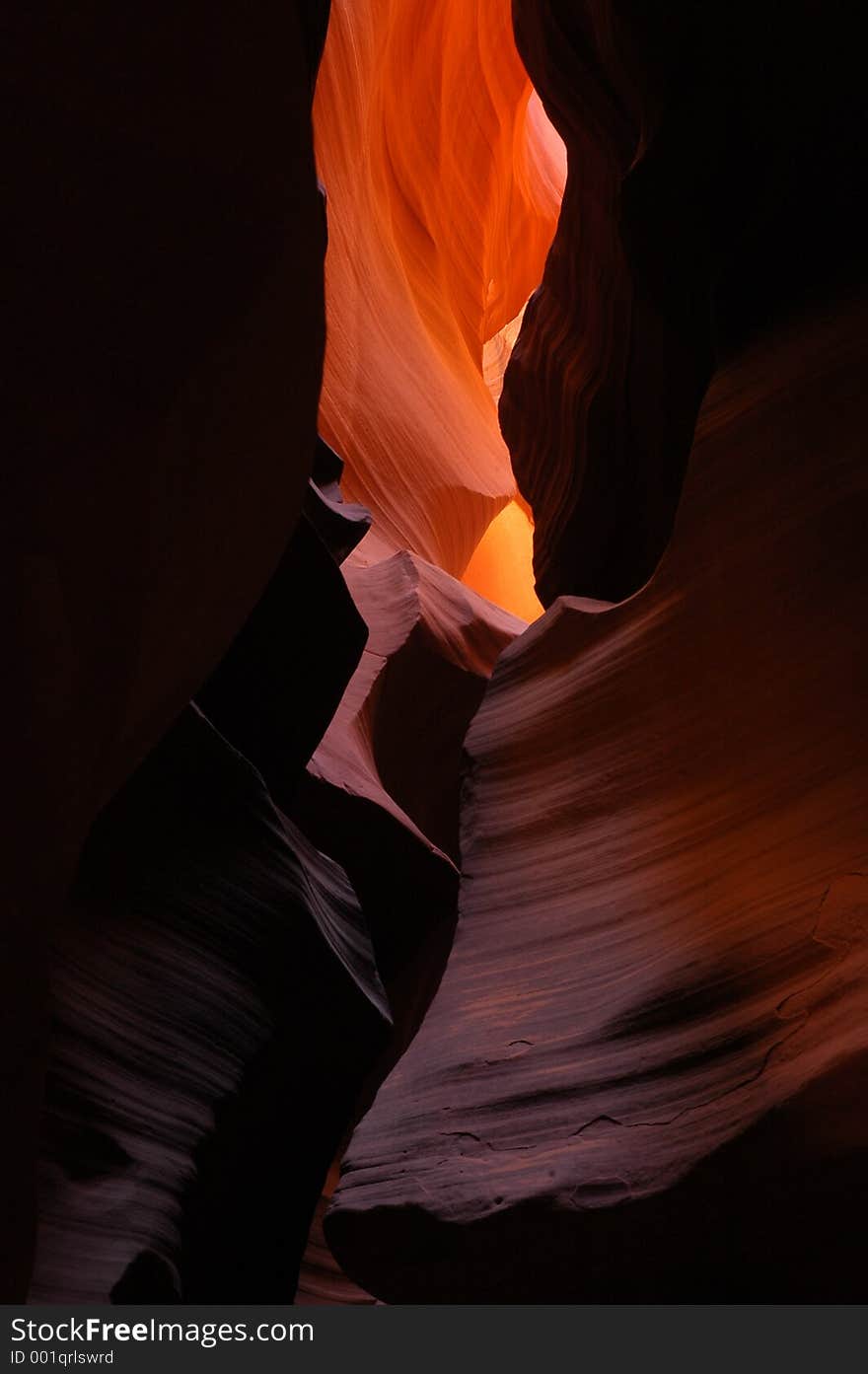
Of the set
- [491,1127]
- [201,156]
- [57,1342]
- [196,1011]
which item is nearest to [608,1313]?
[491,1127]

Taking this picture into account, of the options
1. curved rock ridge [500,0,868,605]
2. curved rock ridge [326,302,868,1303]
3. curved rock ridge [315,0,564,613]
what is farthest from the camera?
curved rock ridge [315,0,564,613]

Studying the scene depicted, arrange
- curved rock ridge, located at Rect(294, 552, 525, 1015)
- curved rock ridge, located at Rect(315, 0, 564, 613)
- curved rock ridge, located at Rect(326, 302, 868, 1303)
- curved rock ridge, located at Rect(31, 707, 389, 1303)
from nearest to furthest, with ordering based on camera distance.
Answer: curved rock ridge, located at Rect(326, 302, 868, 1303) < curved rock ridge, located at Rect(31, 707, 389, 1303) < curved rock ridge, located at Rect(294, 552, 525, 1015) < curved rock ridge, located at Rect(315, 0, 564, 613)

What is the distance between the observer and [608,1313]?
56.6 inches

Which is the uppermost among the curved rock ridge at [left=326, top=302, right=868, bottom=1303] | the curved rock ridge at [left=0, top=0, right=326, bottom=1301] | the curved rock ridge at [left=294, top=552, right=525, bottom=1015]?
the curved rock ridge at [left=0, top=0, right=326, bottom=1301]

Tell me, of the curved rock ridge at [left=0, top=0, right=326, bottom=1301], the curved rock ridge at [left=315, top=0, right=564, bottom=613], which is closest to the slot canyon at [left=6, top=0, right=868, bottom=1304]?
the curved rock ridge at [left=0, top=0, right=326, bottom=1301]

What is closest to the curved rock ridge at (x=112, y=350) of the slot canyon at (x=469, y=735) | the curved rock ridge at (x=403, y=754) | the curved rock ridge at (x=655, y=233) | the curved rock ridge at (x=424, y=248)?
the slot canyon at (x=469, y=735)

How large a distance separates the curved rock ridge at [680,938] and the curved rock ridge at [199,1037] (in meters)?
0.28

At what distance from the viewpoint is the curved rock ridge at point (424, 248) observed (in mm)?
4988

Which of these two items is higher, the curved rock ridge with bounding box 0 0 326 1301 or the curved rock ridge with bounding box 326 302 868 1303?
the curved rock ridge with bounding box 0 0 326 1301

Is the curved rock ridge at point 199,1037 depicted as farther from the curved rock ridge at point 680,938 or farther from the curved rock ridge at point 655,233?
the curved rock ridge at point 655,233

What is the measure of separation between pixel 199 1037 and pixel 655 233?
1.66 metres

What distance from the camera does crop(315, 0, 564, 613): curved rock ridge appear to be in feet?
16.4

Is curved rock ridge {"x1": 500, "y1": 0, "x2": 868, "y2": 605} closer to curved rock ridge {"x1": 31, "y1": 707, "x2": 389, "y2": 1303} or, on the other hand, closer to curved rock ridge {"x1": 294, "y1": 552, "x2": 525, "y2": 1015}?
curved rock ridge {"x1": 294, "y1": 552, "x2": 525, "y2": 1015}

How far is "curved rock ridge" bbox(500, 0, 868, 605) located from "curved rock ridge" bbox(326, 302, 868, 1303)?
0.22 m
